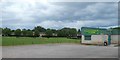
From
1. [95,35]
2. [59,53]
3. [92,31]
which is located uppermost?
[92,31]

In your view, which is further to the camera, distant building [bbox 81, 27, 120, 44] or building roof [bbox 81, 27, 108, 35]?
building roof [bbox 81, 27, 108, 35]

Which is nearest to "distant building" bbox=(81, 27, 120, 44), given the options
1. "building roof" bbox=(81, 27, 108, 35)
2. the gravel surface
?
"building roof" bbox=(81, 27, 108, 35)

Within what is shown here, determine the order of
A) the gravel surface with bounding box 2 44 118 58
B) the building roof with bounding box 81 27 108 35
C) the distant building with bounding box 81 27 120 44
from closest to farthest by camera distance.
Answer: the gravel surface with bounding box 2 44 118 58 → the distant building with bounding box 81 27 120 44 → the building roof with bounding box 81 27 108 35

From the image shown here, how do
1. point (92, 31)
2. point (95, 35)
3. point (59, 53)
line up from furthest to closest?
point (92, 31)
point (95, 35)
point (59, 53)

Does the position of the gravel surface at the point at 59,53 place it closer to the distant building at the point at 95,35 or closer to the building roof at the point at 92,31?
the distant building at the point at 95,35

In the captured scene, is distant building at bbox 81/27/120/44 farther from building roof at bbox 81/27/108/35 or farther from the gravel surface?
the gravel surface

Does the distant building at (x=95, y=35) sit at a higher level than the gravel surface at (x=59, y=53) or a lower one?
higher

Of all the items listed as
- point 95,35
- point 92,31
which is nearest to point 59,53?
point 95,35

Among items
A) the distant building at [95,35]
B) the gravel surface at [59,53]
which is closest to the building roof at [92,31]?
the distant building at [95,35]

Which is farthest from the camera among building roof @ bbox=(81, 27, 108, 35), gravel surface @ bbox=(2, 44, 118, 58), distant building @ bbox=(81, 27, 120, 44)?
building roof @ bbox=(81, 27, 108, 35)

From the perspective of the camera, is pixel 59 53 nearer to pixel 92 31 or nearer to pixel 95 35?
pixel 95 35

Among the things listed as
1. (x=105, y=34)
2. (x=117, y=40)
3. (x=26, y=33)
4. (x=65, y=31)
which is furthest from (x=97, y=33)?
(x=26, y=33)

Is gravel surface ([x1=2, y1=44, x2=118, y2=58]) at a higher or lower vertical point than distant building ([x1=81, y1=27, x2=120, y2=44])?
lower

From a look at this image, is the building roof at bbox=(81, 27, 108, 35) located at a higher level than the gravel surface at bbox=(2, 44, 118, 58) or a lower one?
higher
